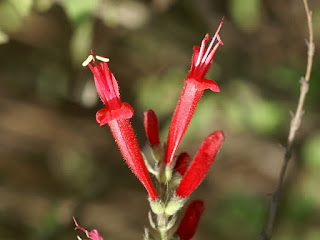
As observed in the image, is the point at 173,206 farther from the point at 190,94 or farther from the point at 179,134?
the point at 190,94

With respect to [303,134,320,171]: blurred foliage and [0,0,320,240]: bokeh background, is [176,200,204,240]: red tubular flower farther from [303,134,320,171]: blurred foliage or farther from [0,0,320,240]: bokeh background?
[303,134,320,171]: blurred foliage

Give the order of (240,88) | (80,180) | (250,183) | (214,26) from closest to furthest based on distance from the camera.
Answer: (240,88) < (214,26) < (80,180) < (250,183)

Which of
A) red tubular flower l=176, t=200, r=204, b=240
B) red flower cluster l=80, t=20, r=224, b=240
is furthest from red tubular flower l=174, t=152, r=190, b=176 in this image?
red tubular flower l=176, t=200, r=204, b=240

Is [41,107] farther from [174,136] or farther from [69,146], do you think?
[174,136]

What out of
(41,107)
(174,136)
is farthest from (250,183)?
(174,136)

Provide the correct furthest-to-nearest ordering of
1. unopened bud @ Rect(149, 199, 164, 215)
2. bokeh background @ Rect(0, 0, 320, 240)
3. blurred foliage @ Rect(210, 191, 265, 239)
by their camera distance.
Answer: blurred foliage @ Rect(210, 191, 265, 239) → bokeh background @ Rect(0, 0, 320, 240) → unopened bud @ Rect(149, 199, 164, 215)

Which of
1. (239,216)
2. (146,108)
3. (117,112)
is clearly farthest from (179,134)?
(239,216)
